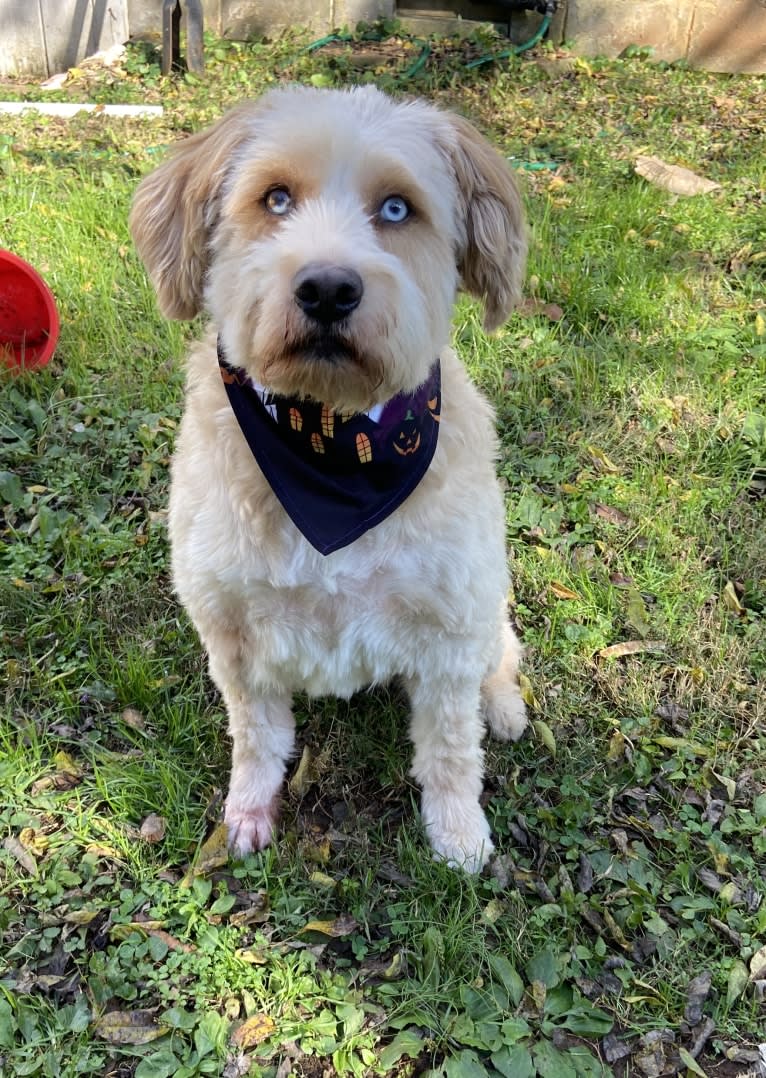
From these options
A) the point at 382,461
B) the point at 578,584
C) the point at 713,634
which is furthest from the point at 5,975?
the point at 713,634

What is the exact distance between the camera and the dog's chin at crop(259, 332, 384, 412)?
169cm

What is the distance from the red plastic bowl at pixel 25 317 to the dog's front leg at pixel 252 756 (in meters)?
2.05

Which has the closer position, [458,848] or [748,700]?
[458,848]

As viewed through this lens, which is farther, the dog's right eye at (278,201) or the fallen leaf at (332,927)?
the fallen leaf at (332,927)

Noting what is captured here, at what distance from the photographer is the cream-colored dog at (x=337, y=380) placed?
1.74m

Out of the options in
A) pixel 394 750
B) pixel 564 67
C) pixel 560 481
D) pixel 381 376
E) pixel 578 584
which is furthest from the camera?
pixel 564 67

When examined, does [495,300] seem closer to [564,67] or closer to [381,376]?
[381,376]

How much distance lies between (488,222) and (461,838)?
1615 mm

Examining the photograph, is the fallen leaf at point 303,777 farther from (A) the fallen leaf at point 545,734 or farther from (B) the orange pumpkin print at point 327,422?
(B) the orange pumpkin print at point 327,422

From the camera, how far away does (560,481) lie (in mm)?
3508

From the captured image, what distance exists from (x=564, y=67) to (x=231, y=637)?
259 inches

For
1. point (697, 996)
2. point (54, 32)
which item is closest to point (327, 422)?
point (697, 996)

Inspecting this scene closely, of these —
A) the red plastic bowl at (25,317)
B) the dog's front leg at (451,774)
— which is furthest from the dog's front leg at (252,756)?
the red plastic bowl at (25,317)

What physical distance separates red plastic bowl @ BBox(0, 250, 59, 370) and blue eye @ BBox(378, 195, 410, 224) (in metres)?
2.21
